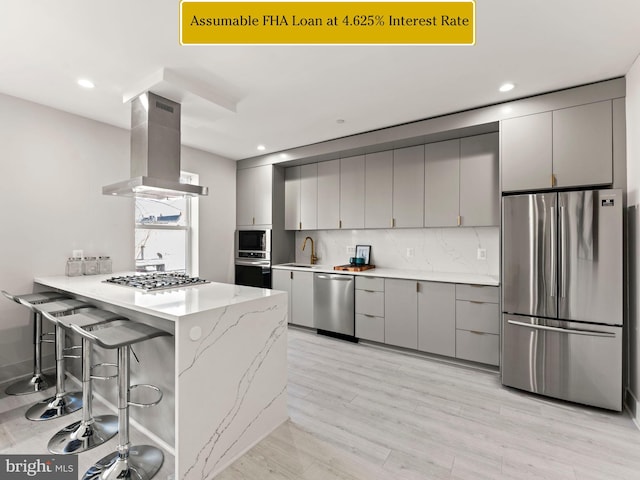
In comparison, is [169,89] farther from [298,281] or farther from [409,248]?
[409,248]

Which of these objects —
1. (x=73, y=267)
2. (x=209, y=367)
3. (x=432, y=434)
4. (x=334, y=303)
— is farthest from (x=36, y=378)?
(x=432, y=434)

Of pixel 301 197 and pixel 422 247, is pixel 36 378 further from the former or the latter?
pixel 422 247

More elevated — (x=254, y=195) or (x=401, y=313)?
(x=254, y=195)

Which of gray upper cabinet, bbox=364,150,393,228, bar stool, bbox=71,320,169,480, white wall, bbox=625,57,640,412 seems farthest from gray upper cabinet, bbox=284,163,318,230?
white wall, bbox=625,57,640,412

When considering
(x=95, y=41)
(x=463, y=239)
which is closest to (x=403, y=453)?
(x=463, y=239)

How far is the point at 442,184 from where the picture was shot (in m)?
3.44

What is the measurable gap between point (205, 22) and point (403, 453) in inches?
104

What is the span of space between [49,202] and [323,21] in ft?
9.89

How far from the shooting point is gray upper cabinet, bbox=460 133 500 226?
3.14 m

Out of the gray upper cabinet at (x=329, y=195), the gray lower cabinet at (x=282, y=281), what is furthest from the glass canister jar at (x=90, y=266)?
the gray upper cabinet at (x=329, y=195)

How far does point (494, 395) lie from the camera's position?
253cm

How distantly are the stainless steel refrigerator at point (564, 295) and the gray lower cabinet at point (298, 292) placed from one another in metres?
2.25

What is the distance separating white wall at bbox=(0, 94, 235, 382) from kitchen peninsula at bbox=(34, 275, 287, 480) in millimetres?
973

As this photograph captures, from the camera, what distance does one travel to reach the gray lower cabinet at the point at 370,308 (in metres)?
3.51
